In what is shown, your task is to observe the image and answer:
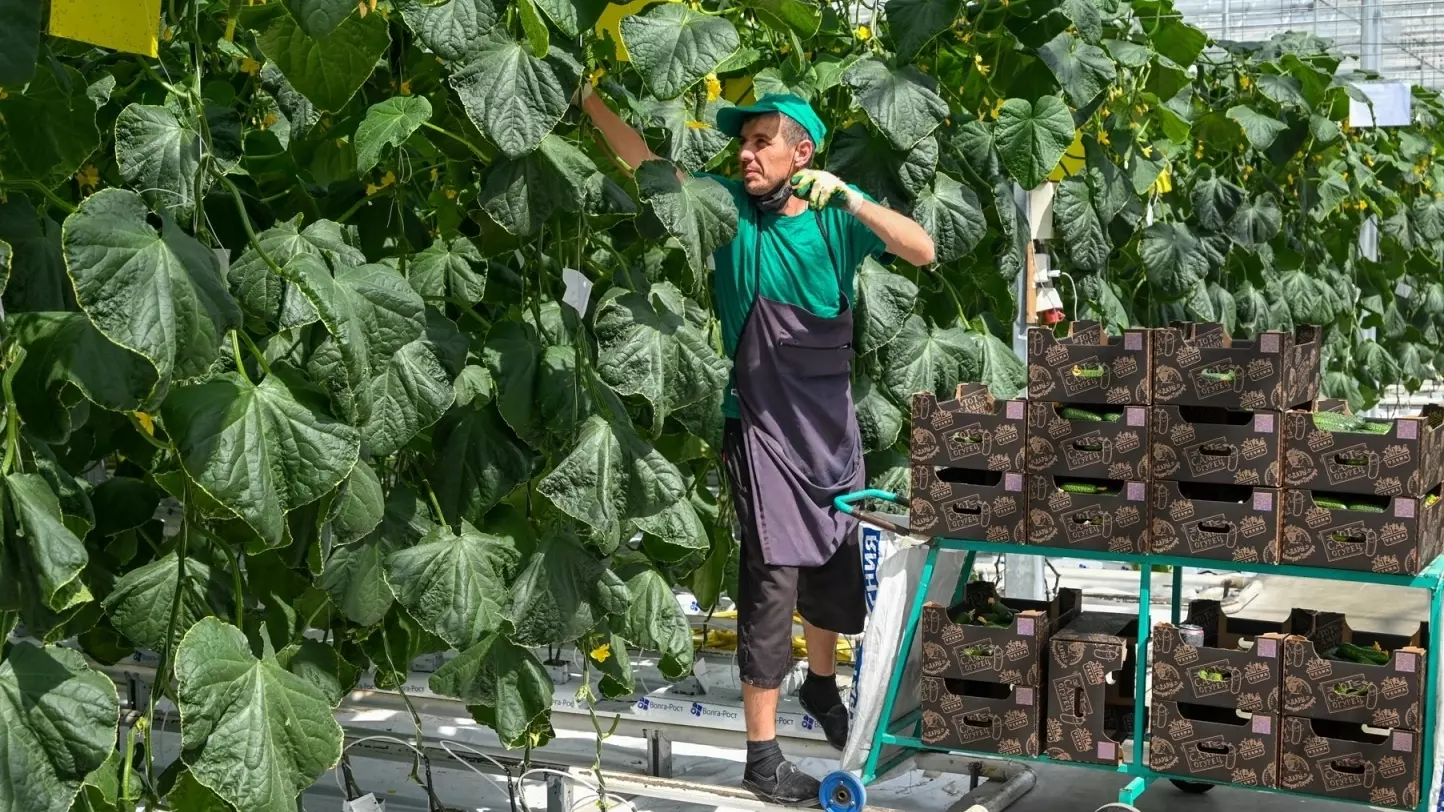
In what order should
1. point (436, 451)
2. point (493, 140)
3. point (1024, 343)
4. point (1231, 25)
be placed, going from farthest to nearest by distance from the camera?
point (1231, 25), point (1024, 343), point (436, 451), point (493, 140)

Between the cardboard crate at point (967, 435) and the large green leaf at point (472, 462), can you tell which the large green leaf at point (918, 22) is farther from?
A: the large green leaf at point (472, 462)

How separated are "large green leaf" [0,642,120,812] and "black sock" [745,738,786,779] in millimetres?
1603

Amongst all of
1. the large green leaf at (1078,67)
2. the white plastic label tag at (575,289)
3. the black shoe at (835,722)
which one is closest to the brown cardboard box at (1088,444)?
the black shoe at (835,722)

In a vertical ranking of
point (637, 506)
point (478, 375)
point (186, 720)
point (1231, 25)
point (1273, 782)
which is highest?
point (1231, 25)

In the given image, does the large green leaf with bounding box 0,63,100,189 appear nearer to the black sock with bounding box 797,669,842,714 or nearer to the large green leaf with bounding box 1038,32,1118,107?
the black sock with bounding box 797,669,842,714

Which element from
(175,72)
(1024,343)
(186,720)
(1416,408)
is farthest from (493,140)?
(1416,408)

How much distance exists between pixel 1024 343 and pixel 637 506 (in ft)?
6.21

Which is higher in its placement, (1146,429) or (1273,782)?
(1146,429)

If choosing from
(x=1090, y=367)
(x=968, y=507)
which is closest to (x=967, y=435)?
(x=968, y=507)

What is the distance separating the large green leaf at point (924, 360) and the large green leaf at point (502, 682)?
1375 millimetres

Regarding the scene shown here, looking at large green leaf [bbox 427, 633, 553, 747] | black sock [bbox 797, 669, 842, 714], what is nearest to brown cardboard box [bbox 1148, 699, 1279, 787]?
black sock [bbox 797, 669, 842, 714]

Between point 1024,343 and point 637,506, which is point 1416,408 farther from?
point 637,506

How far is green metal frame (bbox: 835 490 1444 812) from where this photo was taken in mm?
2978

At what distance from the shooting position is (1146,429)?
124 inches
